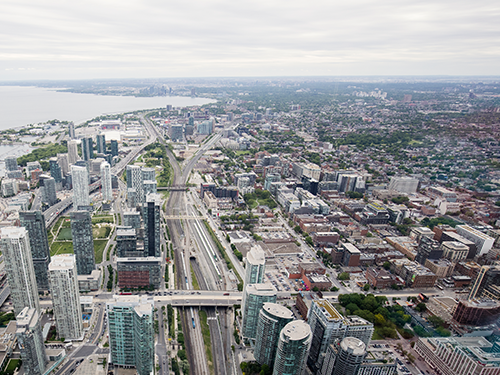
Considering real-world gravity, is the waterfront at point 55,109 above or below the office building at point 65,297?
below

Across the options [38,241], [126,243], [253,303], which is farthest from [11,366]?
[253,303]

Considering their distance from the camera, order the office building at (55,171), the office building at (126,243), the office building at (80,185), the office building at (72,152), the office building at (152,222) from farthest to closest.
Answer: the office building at (72,152), the office building at (55,171), the office building at (80,185), the office building at (152,222), the office building at (126,243)

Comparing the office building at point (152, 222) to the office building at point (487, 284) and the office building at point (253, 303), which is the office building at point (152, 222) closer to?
the office building at point (253, 303)

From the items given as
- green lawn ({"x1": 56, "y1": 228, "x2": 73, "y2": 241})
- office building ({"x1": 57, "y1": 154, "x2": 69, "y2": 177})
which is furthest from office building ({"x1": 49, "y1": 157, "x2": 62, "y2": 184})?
green lawn ({"x1": 56, "y1": 228, "x2": 73, "y2": 241})

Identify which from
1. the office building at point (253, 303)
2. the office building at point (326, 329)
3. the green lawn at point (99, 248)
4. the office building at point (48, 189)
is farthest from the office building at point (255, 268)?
the office building at point (48, 189)

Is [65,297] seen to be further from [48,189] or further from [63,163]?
[63,163]

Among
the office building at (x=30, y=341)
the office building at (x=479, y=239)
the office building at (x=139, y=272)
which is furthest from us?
the office building at (x=479, y=239)

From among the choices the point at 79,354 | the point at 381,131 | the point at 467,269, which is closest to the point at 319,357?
the point at 79,354
